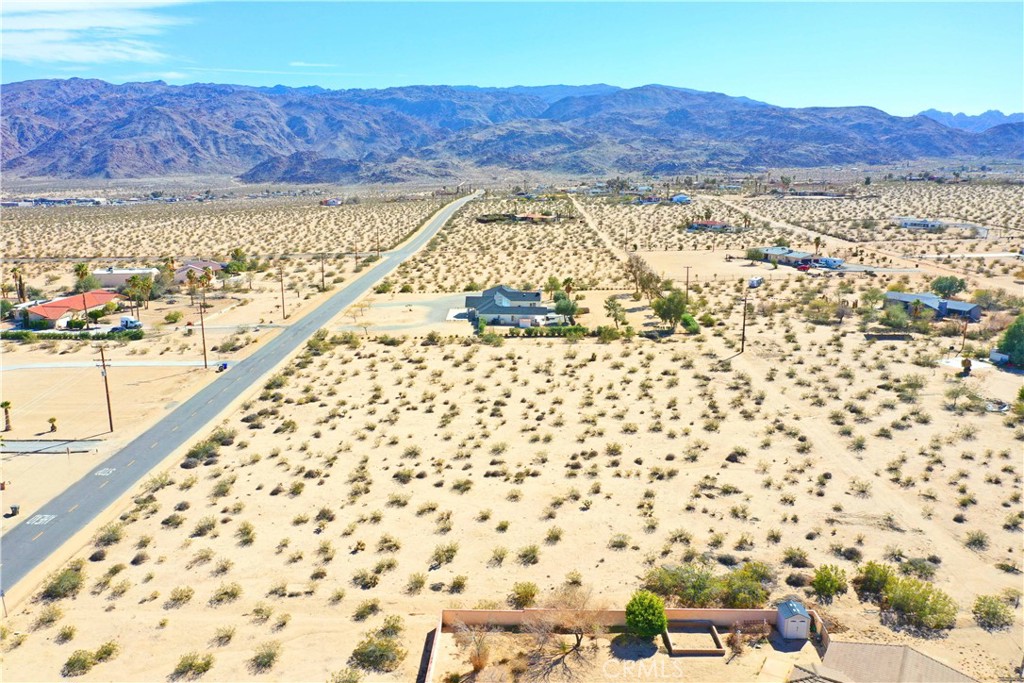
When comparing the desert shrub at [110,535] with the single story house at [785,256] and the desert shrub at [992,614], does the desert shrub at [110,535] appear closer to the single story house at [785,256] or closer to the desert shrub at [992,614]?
the desert shrub at [992,614]

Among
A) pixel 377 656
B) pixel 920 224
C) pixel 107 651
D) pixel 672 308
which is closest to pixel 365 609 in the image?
pixel 377 656

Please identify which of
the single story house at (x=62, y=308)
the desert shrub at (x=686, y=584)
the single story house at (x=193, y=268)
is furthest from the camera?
the single story house at (x=193, y=268)

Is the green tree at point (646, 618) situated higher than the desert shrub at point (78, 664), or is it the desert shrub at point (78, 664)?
the green tree at point (646, 618)

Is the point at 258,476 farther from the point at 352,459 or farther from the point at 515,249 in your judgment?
the point at 515,249

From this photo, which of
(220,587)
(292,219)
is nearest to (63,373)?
(220,587)

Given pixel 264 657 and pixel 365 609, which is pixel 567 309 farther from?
pixel 264 657

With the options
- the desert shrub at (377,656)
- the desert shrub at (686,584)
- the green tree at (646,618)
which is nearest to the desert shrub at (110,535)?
the desert shrub at (377,656)

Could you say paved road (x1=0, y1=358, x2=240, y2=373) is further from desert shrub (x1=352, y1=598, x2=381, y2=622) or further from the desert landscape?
desert shrub (x1=352, y1=598, x2=381, y2=622)

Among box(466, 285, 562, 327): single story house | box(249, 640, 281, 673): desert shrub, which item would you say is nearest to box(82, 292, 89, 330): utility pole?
box(466, 285, 562, 327): single story house
